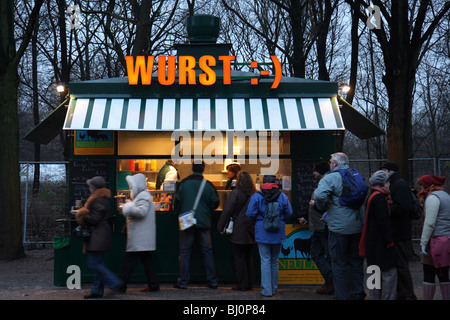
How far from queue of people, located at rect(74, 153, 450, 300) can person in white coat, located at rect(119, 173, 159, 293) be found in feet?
0.05

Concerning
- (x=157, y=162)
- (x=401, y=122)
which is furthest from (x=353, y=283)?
(x=401, y=122)

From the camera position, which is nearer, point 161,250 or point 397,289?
point 397,289

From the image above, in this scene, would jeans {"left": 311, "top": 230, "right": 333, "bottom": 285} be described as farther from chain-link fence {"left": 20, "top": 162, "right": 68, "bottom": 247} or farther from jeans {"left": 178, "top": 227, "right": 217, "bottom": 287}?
chain-link fence {"left": 20, "top": 162, "right": 68, "bottom": 247}

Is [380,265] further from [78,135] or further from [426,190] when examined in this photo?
[78,135]

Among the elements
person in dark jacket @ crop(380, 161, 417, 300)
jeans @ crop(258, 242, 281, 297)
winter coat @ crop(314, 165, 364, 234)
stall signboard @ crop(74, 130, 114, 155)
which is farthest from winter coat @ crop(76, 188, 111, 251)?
person in dark jacket @ crop(380, 161, 417, 300)

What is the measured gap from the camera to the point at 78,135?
9.44 metres

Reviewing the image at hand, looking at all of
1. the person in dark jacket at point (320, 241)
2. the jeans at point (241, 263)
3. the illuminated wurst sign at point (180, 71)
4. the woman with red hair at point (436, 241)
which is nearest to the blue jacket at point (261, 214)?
the person in dark jacket at point (320, 241)

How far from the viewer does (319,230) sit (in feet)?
27.3

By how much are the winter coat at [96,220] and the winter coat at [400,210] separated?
413 centimetres

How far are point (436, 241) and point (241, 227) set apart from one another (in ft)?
10.0

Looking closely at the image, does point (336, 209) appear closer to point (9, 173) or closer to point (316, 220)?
point (316, 220)

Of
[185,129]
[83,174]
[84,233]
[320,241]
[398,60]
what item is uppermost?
[398,60]

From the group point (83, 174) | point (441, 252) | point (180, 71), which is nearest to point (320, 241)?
point (441, 252)

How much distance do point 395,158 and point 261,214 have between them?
4.68m
